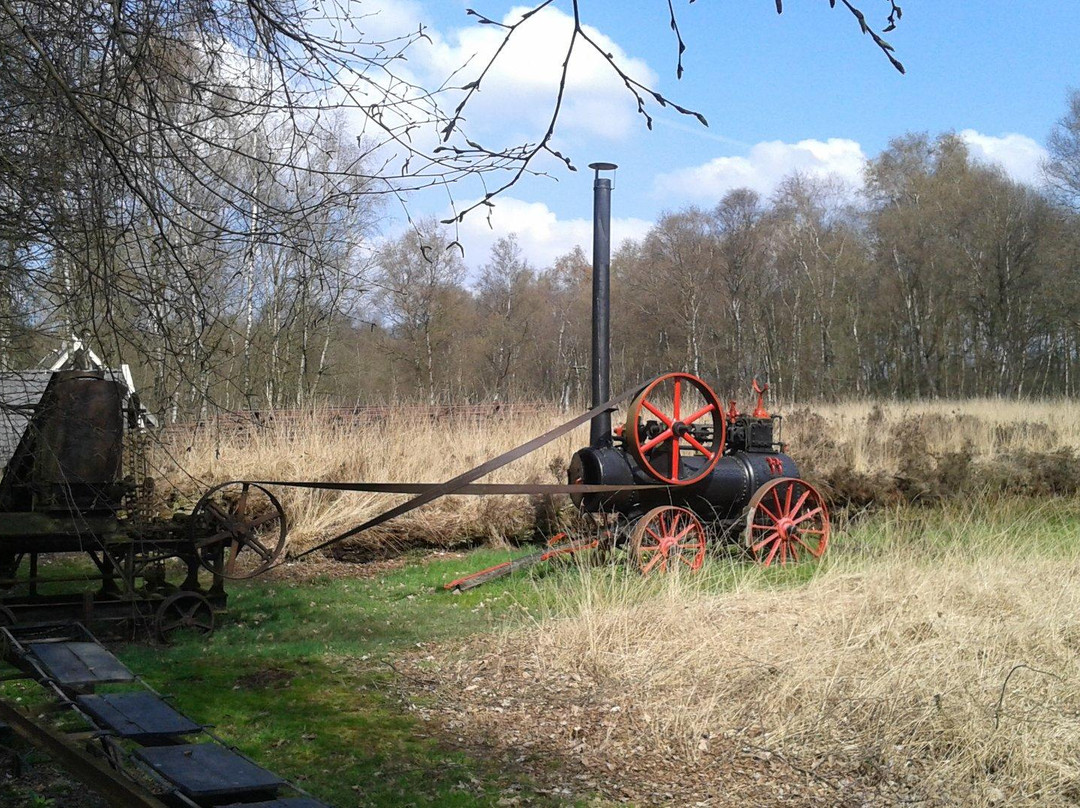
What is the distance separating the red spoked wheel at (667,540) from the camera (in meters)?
7.49

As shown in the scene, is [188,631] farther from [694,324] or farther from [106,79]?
[694,324]

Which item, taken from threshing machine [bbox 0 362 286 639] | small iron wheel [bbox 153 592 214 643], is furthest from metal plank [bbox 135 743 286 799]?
small iron wheel [bbox 153 592 214 643]

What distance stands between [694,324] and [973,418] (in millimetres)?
14293

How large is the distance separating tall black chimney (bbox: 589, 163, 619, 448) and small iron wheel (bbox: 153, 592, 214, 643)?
4.20 meters

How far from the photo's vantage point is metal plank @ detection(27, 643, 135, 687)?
3893mm

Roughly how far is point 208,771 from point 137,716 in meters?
0.62

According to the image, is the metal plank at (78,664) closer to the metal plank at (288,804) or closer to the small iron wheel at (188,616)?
the metal plank at (288,804)

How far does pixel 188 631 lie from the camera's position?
6.78 meters

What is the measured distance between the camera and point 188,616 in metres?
6.69

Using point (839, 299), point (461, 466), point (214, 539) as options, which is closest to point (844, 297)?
point (839, 299)

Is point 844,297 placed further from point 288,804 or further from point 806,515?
point 288,804

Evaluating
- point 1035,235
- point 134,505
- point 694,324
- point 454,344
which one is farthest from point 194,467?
point 1035,235

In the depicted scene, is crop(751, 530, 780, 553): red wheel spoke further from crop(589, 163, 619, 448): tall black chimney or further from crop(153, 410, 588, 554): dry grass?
crop(153, 410, 588, 554): dry grass

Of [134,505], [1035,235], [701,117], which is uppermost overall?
[1035,235]
